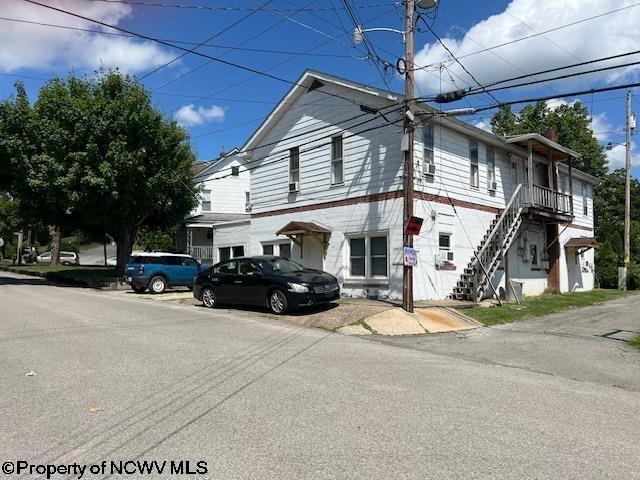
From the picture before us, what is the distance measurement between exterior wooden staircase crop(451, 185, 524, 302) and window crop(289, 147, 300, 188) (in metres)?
7.41

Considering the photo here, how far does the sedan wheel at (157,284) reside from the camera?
70.8ft

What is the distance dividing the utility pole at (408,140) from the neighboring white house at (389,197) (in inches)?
39.6

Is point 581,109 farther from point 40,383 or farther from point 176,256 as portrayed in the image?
point 40,383

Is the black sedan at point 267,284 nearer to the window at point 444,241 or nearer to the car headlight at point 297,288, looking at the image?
the car headlight at point 297,288

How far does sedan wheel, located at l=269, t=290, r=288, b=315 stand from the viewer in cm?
1363

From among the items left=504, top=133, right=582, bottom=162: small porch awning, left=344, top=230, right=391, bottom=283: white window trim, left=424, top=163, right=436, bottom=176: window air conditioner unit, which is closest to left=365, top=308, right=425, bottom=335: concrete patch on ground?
left=344, top=230, right=391, bottom=283: white window trim

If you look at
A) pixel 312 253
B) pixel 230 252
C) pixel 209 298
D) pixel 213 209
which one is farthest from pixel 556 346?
pixel 213 209

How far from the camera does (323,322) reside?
1277 cm

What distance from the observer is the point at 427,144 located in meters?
17.2

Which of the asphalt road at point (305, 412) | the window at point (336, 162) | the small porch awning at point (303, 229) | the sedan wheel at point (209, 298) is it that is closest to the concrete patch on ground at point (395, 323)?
the asphalt road at point (305, 412)

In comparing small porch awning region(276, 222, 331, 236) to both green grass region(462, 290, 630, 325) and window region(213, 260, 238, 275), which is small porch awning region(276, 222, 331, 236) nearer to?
window region(213, 260, 238, 275)

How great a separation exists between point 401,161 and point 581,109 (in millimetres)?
33269

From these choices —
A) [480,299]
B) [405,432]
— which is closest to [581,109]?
[480,299]

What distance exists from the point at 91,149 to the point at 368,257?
13544 millimetres
